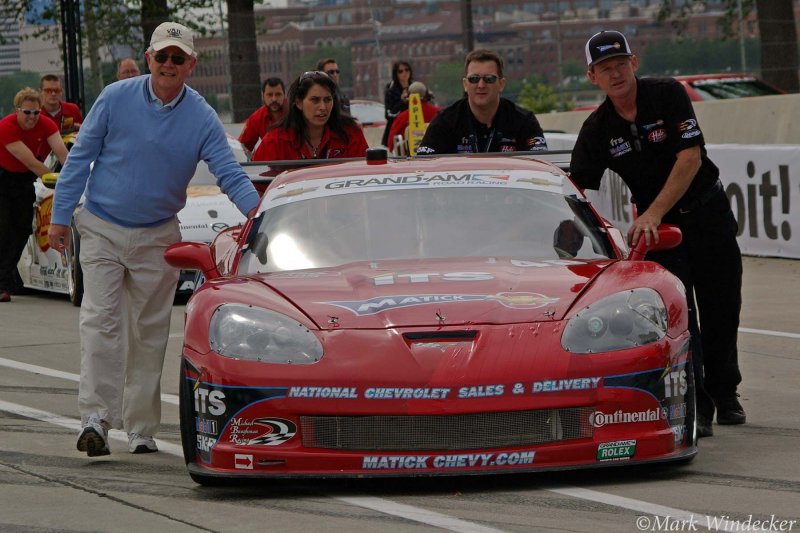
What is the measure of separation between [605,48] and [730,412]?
167cm

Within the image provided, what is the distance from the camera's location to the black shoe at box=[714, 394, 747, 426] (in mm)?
7520

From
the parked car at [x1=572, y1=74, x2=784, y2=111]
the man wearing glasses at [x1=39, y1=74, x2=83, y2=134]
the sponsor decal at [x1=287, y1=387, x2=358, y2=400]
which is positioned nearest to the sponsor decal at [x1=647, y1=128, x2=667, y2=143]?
the sponsor decal at [x1=287, y1=387, x2=358, y2=400]

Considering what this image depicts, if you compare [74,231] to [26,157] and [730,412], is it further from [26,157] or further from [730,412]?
[730,412]

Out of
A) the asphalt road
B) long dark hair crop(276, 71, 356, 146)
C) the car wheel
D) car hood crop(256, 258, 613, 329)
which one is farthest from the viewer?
the car wheel

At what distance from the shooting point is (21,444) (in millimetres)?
7340

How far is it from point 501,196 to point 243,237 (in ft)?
3.61

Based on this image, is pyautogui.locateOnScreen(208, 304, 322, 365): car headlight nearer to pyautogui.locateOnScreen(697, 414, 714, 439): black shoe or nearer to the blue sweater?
the blue sweater

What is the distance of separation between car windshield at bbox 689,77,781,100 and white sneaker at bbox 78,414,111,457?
1727cm

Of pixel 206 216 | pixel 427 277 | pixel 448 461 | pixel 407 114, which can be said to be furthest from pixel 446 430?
pixel 407 114

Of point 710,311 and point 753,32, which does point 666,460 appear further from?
point 753,32

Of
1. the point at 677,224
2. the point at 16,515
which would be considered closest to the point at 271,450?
the point at 16,515

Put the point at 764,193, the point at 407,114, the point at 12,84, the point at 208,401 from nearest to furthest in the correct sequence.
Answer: the point at 208,401
the point at 764,193
the point at 407,114
the point at 12,84

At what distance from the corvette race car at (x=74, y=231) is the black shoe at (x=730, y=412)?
6576 millimetres

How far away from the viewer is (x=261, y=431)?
5.88m
